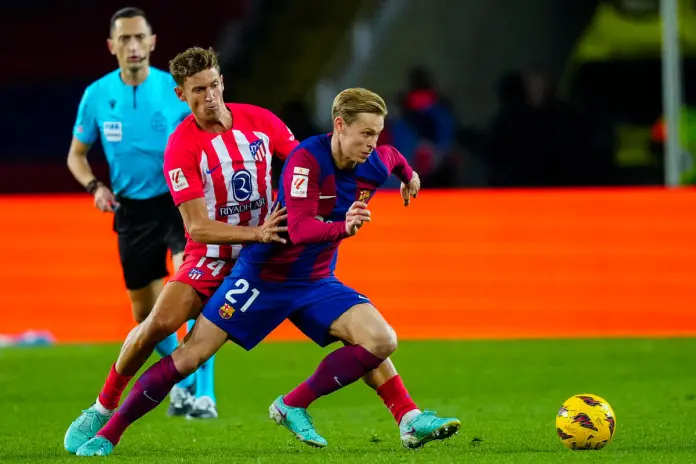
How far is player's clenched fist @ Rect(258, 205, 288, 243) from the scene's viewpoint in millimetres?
6398

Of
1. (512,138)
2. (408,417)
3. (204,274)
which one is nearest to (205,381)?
(204,274)

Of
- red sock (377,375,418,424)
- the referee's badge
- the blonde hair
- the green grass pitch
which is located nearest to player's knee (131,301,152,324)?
the green grass pitch

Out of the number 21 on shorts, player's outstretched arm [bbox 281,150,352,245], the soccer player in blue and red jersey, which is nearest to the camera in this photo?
player's outstretched arm [bbox 281,150,352,245]

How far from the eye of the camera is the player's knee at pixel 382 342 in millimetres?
6414

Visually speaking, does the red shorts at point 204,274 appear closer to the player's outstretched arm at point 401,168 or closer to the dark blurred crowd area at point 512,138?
the player's outstretched arm at point 401,168

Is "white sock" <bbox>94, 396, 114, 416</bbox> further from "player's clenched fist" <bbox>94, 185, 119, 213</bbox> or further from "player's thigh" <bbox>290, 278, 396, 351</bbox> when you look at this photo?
"player's clenched fist" <bbox>94, 185, 119, 213</bbox>

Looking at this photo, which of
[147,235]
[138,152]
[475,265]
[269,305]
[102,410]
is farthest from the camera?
[475,265]

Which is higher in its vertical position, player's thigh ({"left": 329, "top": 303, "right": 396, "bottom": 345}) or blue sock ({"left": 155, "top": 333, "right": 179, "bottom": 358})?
player's thigh ({"left": 329, "top": 303, "right": 396, "bottom": 345})

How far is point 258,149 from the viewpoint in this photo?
6.78 meters

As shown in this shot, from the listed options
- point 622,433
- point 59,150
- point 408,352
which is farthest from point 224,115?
point 59,150

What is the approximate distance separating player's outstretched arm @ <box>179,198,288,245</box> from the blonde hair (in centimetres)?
52

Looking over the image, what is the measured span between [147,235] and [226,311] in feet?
7.11

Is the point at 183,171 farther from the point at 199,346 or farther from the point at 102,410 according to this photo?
the point at 102,410

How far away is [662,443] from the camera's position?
6637mm
